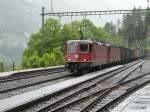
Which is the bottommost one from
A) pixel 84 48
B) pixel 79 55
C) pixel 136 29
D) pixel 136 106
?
pixel 136 106

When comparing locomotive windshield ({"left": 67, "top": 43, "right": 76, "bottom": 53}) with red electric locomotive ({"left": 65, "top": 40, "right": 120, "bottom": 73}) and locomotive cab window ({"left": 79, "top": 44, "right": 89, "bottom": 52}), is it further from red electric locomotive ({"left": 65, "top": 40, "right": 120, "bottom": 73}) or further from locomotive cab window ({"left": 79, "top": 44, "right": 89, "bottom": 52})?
locomotive cab window ({"left": 79, "top": 44, "right": 89, "bottom": 52})

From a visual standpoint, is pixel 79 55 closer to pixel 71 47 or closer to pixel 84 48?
pixel 84 48

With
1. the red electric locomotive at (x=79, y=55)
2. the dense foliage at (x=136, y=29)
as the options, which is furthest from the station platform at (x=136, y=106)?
the dense foliage at (x=136, y=29)

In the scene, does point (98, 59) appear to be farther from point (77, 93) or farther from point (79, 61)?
point (77, 93)

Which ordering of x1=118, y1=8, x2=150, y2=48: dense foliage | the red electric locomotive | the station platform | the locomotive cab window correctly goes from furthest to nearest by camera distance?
x1=118, y1=8, x2=150, y2=48: dense foliage
the locomotive cab window
the red electric locomotive
the station platform

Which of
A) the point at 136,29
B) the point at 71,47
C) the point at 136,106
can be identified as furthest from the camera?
the point at 136,29

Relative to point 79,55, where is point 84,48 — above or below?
above

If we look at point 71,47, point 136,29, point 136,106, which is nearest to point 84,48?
point 71,47

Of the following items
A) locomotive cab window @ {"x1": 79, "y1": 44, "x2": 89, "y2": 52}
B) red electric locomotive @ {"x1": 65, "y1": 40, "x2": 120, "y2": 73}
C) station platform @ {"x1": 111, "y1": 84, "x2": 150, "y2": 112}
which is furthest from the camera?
locomotive cab window @ {"x1": 79, "y1": 44, "x2": 89, "y2": 52}

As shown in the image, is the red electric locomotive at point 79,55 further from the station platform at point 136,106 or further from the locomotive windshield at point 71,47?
the station platform at point 136,106

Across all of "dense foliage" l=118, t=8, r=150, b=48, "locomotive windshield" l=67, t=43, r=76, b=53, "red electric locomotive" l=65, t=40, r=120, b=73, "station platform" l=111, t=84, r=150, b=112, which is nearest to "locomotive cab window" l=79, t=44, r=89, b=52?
"red electric locomotive" l=65, t=40, r=120, b=73

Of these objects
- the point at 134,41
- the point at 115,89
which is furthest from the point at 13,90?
the point at 134,41

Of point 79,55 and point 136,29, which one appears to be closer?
point 79,55

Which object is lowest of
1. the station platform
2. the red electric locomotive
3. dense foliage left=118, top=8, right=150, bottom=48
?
the station platform
